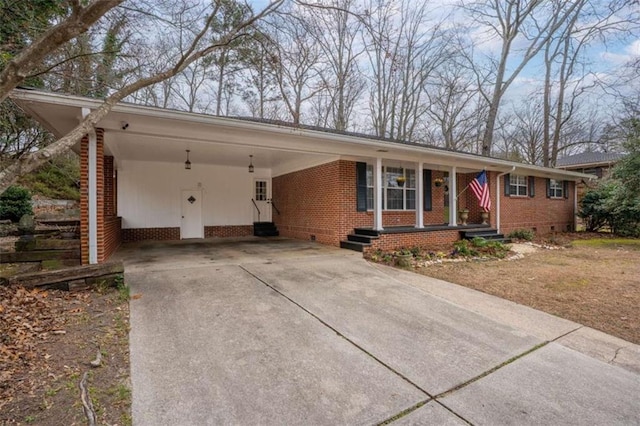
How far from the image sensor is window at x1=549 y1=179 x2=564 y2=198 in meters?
14.9

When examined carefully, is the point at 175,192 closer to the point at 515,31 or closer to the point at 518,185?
the point at 518,185

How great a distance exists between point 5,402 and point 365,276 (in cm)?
476

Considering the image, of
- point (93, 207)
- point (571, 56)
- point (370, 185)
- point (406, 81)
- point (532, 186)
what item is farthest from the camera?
point (571, 56)

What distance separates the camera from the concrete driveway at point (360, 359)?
2.13 metres

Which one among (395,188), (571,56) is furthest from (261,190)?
(571,56)

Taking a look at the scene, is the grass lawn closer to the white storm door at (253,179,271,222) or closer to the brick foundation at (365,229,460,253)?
the brick foundation at (365,229,460,253)

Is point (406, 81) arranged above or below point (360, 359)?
above

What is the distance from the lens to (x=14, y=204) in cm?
1097

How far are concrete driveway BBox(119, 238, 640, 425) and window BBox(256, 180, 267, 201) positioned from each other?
25.4ft

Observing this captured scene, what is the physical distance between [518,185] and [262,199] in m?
10.7

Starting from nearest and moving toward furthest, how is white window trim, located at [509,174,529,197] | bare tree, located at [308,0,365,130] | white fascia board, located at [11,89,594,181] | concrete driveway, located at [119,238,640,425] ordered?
concrete driveway, located at [119,238,640,425]
white fascia board, located at [11,89,594,181]
white window trim, located at [509,174,529,197]
bare tree, located at [308,0,365,130]

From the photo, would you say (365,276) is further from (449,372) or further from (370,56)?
(370,56)

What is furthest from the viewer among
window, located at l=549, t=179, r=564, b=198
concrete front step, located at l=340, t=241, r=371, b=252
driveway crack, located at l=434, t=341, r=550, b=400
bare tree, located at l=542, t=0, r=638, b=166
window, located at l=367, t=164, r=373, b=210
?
bare tree, located at l=542, t=0, r=638, b=166

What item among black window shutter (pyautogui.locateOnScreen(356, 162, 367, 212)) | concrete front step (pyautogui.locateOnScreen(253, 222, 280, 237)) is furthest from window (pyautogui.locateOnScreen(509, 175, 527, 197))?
concrete front step (pyautogui.locateOnScreen(253, 222, 280, 237))
